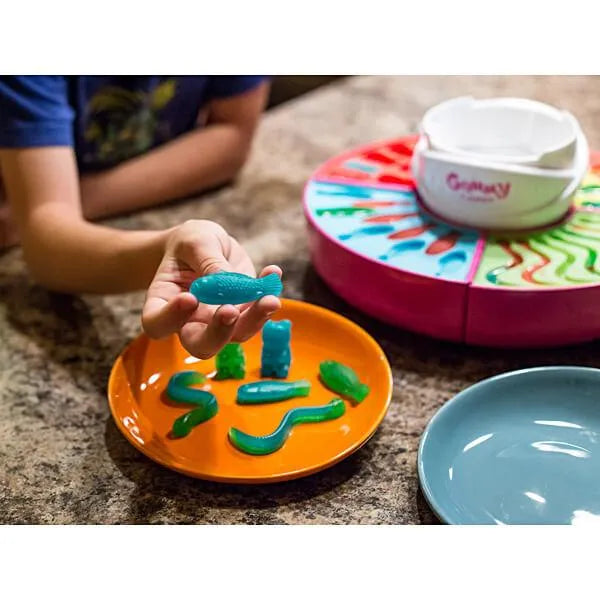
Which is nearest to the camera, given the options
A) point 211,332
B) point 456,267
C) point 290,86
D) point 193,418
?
point 211,332

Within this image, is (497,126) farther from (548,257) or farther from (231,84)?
(231,84)

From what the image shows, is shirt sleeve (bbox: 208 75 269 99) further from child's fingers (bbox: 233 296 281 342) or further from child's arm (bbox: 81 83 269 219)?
child's fingers (bbox: 233 296 281 342)

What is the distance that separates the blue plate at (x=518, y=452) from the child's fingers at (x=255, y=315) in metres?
0.16

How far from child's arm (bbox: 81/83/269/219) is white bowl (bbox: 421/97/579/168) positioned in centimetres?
34

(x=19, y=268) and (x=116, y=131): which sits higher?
(x=116, y=131)

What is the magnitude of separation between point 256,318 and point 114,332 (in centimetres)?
31

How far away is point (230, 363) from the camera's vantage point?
75 cm

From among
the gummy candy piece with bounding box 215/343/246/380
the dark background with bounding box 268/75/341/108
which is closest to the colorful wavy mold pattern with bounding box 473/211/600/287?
the gummy candy piece with bounding box 215/343/246/380

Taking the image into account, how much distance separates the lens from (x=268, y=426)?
0.70m

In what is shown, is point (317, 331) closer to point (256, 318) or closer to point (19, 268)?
point (256, 318)

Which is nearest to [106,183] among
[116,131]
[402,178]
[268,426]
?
[116,131]

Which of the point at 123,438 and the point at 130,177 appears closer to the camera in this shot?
the point at 123,438

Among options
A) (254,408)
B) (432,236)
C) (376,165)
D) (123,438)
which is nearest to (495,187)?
(432,236)

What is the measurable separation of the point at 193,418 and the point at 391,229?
32 centimetres
